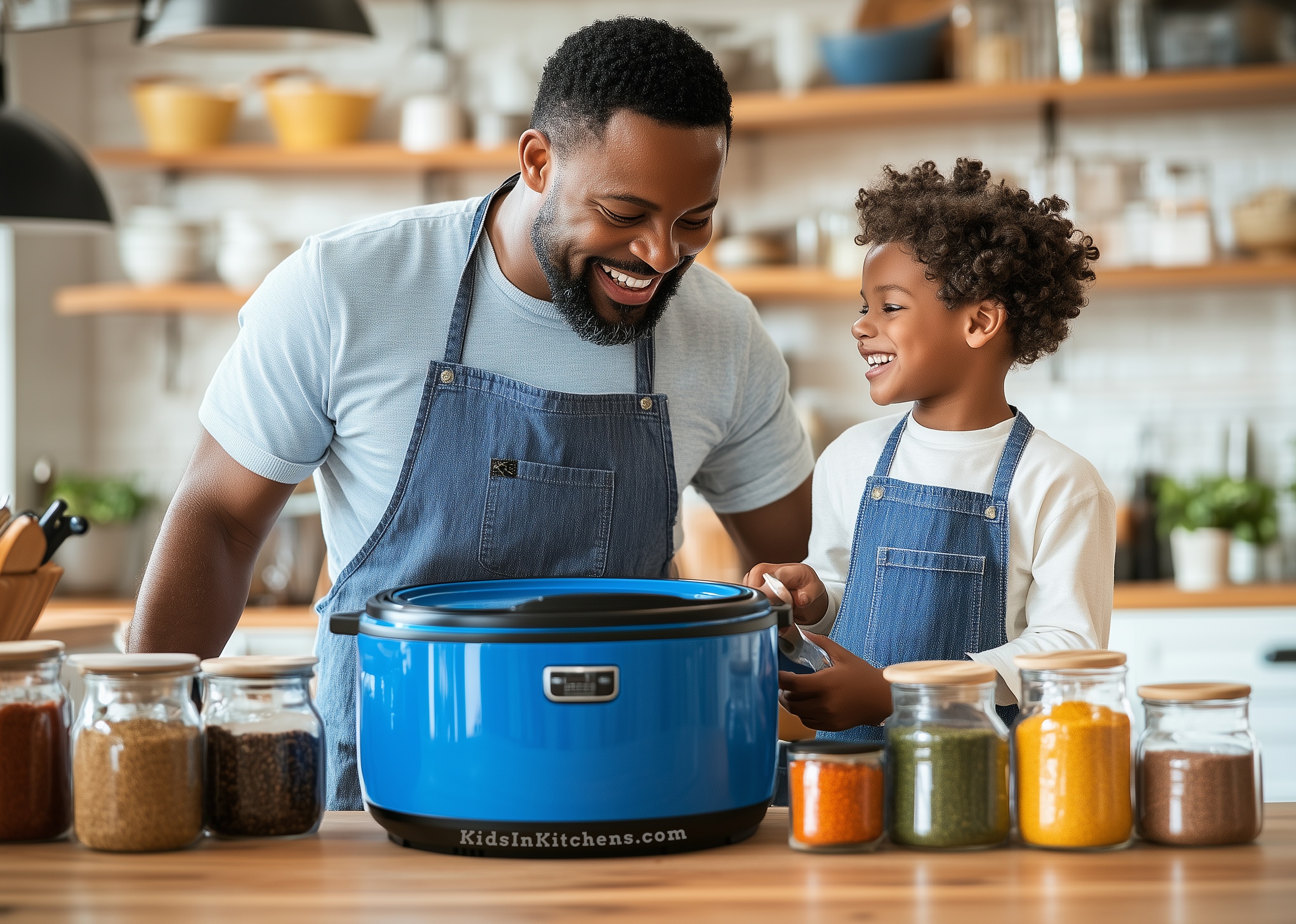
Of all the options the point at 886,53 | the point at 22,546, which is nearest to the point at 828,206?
the point at 886,53

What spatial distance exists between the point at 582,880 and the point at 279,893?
200 millimetres

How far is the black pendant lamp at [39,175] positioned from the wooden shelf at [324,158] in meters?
0.94

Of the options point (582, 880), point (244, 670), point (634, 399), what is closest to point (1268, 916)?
point (582, 880)

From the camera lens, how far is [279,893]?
881mm

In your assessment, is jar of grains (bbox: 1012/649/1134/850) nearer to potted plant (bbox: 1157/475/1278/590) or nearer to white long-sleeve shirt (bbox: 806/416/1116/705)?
Result: white long-sleeve shirt (bbox: 806/416/1116/705)

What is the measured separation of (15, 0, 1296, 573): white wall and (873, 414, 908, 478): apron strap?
2.14 meters

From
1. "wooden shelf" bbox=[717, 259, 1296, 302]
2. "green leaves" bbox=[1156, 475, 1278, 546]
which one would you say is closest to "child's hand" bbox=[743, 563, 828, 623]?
"wooden shelf" bbox=[717, 259, 1296, 302]

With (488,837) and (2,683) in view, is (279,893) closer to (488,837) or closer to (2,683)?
(488,837)

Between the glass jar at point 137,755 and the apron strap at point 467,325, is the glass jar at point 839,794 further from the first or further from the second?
the apron strap at point 467,325

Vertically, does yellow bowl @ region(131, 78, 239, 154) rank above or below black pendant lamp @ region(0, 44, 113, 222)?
above

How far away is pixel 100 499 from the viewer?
3562mm

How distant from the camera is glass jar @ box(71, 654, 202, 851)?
952 millimetres

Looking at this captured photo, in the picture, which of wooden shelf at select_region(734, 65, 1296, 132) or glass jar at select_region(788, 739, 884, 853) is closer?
glass jar at select_region(788, 739, 884, 853)

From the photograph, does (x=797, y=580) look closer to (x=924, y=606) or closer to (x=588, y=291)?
(x=924, y=606)
